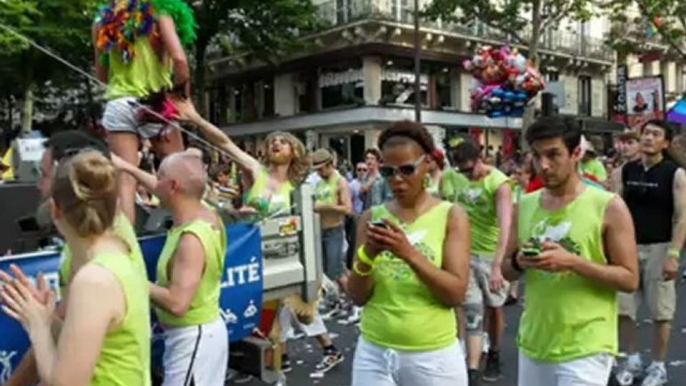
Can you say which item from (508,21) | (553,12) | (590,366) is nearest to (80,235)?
(590,366)

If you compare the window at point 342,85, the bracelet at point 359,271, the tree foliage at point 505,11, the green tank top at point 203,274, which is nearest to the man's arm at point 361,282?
the bracelet at point 359,271

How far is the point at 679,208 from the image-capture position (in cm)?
648

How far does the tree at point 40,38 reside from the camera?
1930 centimetres

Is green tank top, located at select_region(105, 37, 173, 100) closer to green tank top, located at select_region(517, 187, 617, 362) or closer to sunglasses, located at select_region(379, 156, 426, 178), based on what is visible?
sunglasses, located at select_region(379, 156, 426, 178)

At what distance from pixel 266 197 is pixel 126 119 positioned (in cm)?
125

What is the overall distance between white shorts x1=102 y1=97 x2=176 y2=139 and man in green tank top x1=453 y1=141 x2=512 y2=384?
281 centimetres

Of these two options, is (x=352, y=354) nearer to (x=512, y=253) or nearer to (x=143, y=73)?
(x=143, y=73)

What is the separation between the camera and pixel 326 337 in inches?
293

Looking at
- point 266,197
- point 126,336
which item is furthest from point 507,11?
point 126,336

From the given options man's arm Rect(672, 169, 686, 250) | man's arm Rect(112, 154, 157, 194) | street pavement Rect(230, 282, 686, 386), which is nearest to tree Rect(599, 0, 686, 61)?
street pavement Rect(230, 282, 686, 386)

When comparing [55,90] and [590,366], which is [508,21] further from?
[590,366]

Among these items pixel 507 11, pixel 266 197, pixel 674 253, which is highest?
pixel 507 11

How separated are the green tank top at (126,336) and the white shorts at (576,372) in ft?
5.99

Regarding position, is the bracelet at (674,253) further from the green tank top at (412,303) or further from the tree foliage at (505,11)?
the tree foliage at (505,11)
